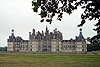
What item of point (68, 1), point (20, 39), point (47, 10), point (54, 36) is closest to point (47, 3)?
point (47, 10)

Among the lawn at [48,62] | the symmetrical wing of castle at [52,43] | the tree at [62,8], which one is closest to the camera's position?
the tree at [62,8]

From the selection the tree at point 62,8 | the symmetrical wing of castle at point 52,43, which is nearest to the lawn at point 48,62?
the tree at point 62,8

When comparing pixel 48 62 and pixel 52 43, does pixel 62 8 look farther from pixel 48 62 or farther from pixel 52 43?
pixel 52 43

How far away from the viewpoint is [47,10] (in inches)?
314

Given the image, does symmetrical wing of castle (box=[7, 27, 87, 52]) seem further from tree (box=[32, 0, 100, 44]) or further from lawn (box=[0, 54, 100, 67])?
tree (box=[32, 0, 100, 44])

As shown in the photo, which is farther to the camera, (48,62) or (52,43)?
(52,43)

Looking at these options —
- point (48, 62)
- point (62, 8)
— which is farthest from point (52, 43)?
point (62, 8)

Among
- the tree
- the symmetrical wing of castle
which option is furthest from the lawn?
the symmetrical wing of castle

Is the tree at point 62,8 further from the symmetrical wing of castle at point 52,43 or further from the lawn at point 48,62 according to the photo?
the symmetrical wing of castle at point 52,43

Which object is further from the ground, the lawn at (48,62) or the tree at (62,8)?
the tree at (62,8)

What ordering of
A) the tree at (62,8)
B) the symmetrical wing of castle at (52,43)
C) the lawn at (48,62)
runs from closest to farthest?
the tree at (62,8) → the lawn at (48,62) → the symmetrical wing of castle at (52,43)

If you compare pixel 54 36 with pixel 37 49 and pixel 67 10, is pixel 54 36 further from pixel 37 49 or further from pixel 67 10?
pixel 67 10

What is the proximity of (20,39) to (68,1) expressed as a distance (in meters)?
102

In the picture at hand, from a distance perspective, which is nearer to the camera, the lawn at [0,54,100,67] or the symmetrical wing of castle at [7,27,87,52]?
the lawn at [0,54,100,67]
